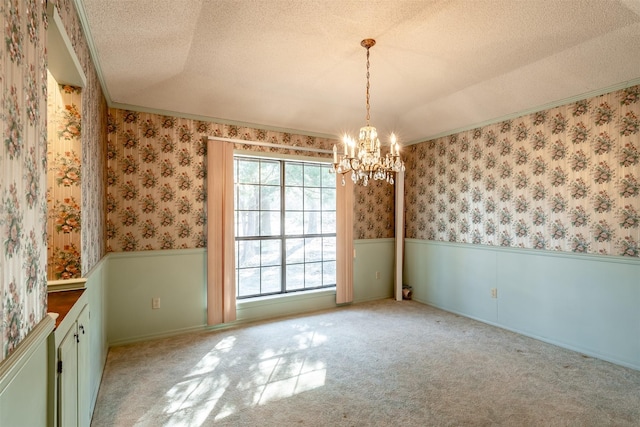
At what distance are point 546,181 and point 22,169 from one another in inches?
169

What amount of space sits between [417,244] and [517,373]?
2.52 m

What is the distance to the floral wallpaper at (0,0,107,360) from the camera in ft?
2.98

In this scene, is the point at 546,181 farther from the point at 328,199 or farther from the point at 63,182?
the point at 63,182

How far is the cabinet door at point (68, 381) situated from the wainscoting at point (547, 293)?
415 centimetres

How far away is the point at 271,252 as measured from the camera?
461cm

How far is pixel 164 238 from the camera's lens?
3771mm

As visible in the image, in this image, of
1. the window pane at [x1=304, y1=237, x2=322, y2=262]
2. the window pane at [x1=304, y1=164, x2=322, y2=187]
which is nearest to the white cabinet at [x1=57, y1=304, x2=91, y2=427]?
the window pane at [x1=304, y1=237, x2=322, y2=262]

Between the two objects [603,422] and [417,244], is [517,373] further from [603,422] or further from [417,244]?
[417,244]

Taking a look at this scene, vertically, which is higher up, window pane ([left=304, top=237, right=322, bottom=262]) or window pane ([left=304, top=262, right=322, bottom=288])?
window pane ([left=304, top=237, right=322, bottom=262])

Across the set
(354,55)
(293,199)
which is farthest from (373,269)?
(354,55)

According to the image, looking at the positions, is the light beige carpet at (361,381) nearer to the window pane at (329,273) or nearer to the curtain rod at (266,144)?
the window pane at (329,273)

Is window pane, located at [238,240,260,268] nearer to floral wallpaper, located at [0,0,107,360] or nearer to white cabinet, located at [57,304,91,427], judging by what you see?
white cabinet, located at [57,304,91,427]

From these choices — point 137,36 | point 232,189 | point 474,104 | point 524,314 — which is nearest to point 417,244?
point 524,314

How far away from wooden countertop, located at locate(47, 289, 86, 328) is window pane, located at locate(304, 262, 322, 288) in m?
3.25
